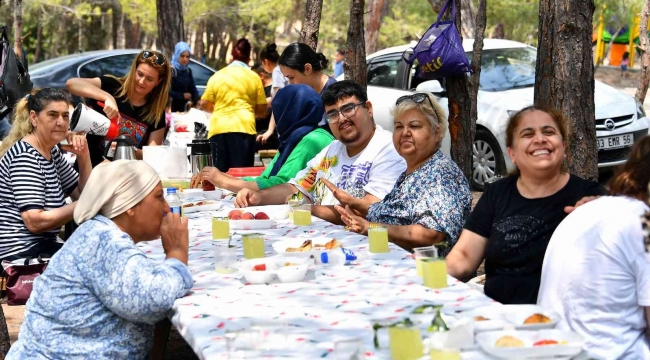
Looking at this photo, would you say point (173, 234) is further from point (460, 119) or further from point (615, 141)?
point (615, 141)

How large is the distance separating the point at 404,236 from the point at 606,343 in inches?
61.0

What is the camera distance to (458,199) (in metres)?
4.43

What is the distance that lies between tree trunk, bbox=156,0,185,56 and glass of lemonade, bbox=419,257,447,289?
41.7 feet

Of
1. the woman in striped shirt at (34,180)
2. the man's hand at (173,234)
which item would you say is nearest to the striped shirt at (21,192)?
the woman in striped shirt at (34,180)

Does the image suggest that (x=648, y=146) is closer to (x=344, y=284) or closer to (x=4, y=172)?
(x=344, y=284)

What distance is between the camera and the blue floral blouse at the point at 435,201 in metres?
4.39

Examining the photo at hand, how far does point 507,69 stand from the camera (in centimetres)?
1100

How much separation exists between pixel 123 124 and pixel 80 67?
675cm

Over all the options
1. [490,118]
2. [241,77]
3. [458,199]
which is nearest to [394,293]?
[458,199]

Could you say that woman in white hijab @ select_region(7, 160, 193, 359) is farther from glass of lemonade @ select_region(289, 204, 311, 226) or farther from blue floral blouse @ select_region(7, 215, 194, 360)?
glass of lemonade @ select_region(289, 204, 311, 226)

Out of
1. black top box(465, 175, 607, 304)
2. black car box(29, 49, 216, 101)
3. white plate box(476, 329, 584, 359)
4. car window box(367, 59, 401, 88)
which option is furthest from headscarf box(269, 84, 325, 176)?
black car box(29, 49, 216, 101)

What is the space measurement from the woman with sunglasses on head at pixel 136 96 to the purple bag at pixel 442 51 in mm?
1903

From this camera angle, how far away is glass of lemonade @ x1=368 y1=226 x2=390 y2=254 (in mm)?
3914

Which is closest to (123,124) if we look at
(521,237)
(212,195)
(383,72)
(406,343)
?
(212,195)
